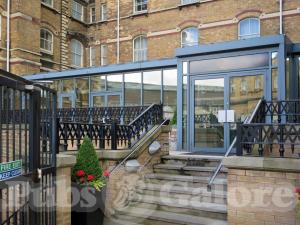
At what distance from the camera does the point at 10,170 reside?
3.22m

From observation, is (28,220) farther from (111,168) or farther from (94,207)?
(111,168)

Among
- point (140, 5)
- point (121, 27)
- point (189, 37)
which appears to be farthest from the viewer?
point (121, 27)

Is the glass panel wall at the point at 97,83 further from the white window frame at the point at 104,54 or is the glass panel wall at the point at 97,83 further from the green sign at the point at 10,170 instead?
the green sign at the point at 10,170

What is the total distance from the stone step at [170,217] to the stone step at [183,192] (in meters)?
0.54

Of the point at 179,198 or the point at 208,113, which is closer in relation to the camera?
the point at 179,198

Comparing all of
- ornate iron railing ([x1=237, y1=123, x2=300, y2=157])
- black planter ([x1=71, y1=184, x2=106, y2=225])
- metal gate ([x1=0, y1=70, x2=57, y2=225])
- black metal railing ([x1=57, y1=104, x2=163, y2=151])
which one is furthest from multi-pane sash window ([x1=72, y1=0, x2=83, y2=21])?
metal gate ([x1=0, y1=70, x2=57, y2=225])

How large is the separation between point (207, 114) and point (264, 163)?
5.49m

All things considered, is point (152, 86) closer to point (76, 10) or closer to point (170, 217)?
point (170, 217)

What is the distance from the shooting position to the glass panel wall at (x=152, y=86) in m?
14.2

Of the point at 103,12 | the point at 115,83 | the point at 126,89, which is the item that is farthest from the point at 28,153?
the point at 103,12

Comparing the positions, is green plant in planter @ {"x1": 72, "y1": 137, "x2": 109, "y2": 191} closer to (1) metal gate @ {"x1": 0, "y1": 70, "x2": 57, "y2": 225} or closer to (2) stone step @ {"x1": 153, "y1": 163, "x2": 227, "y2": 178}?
(1) metal gate @ {"x1": 0, "y1": 70, "x2": 57, "y2": 225}

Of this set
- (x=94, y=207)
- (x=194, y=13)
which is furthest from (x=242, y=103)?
(x=194, y=13)

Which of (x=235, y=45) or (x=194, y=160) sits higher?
(x=235, y=45)

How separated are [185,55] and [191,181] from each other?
5.29 metres
